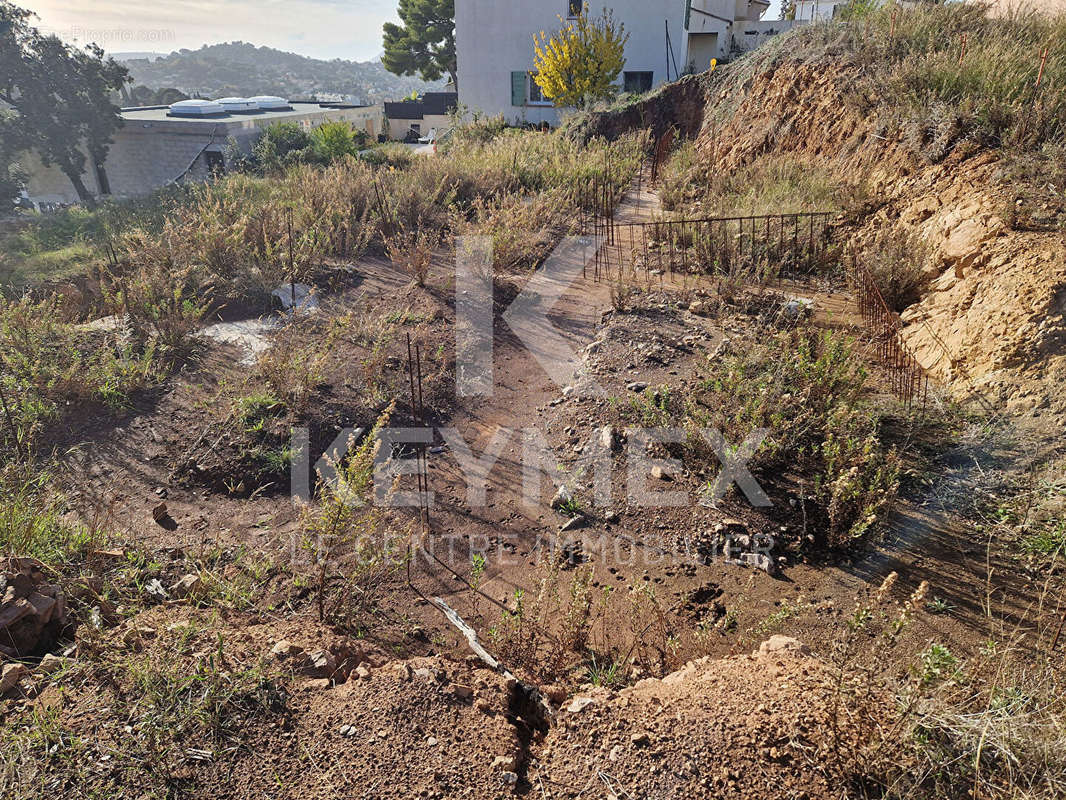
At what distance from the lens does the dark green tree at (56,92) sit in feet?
61.7

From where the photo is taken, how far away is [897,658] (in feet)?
7.63

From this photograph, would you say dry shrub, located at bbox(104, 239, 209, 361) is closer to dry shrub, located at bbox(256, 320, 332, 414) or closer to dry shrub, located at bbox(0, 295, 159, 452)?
dry shrub, located at bbox(0, 295, 159, 452)

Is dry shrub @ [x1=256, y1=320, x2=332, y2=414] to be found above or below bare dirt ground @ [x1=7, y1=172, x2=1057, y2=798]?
above

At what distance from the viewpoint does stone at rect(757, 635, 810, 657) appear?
2.25 meters

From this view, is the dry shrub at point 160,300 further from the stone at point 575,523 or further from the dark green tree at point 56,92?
the dark green tree at point 56,92

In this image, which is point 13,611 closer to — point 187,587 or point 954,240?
point 187,587

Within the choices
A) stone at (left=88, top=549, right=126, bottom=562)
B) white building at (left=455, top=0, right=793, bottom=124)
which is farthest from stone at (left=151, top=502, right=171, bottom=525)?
white building at (left=455, top=0, right=793, bottom=124)

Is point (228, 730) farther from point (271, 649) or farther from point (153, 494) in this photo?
point (153, 494)

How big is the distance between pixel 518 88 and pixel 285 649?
Result: 24575 millimetres

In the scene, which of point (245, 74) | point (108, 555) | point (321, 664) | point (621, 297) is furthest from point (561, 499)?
point (245, 74)

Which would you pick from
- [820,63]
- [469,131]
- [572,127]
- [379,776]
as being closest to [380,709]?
[379,776]

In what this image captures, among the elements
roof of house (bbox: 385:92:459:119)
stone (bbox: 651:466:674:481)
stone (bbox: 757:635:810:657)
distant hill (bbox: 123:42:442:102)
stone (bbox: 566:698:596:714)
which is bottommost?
stone (bbox: 566:698:596:714)

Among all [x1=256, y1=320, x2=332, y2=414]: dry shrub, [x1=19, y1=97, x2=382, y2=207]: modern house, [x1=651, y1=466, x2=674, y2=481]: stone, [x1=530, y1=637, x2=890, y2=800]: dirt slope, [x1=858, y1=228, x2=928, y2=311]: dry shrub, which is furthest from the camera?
[x1=19, y1=97, x2=382, y2=207]: modern house

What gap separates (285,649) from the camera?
223 cm
